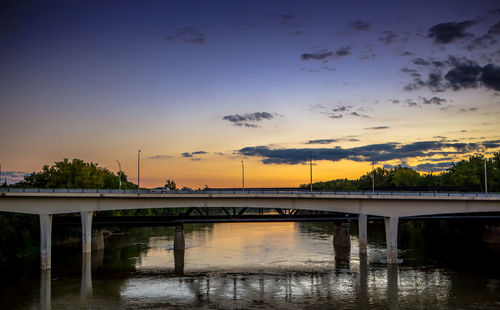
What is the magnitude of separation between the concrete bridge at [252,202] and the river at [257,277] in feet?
22.8

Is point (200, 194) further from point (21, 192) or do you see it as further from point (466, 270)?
point (466, 270)

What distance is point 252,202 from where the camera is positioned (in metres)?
66.7

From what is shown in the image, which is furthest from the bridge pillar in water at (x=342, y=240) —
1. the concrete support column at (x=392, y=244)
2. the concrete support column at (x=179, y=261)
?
the concrete support column at (x=179, y=261)

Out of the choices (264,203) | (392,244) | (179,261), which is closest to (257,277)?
(264,203)

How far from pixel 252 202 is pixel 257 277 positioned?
1432 cm

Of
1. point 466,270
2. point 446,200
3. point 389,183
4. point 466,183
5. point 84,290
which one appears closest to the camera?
point 84,290

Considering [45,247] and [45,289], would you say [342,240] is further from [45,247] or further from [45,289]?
[45,289]

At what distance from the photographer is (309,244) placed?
86.4 meters

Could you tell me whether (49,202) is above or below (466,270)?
above

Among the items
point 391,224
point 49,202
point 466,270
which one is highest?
point 49,202

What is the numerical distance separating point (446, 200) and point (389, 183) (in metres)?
141

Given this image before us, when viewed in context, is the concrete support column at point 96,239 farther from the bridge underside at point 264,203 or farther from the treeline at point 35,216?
the bridge underside at point 264,203

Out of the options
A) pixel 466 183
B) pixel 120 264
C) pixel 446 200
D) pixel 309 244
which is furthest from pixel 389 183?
pixel 120 264

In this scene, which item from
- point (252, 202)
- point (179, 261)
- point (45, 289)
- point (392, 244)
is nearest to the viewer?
point (45, 289)
